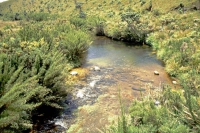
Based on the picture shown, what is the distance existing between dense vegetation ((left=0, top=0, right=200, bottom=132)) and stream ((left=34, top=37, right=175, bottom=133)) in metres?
1.15

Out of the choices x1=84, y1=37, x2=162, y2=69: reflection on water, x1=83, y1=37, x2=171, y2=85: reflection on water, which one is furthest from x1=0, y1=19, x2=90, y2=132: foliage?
x1=84, y1=37, x2=162, y2=69: reflection on water

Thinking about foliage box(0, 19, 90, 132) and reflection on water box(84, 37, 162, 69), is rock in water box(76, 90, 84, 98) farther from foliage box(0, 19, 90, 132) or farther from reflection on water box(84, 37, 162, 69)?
reflection on water box(84, 37, 162, 69)

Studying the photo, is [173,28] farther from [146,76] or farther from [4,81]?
[4,81]

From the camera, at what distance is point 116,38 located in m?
38.1

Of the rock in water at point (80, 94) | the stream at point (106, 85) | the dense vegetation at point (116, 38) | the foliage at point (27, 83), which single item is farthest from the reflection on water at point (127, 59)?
the foliage at point (27, 83)

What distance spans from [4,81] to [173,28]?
27925 millimetres

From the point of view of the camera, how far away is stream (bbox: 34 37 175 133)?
12688 mm

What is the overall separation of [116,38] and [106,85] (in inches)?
829

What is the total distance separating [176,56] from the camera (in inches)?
851

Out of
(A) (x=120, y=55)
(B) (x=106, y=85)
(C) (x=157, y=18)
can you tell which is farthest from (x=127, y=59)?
(C) (x=157, y=18)

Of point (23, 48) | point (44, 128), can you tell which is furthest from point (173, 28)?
point (44, 128)

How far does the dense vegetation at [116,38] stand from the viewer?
8.55 m

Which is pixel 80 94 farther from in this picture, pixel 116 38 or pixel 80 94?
pixel 116 38

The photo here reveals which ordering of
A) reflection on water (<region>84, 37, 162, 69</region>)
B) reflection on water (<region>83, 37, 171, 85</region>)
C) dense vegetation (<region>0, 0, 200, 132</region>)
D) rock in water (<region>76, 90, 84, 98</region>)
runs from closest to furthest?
dense vegetation (<region>0, 0, 200, 132</region>) < rock in water (<region>76, 90, 84, 98</region>) < reflection on water (<region>83, 37, 171, 85</region>) < reflection on water (<region>84, 37, 162, 69</region>)
